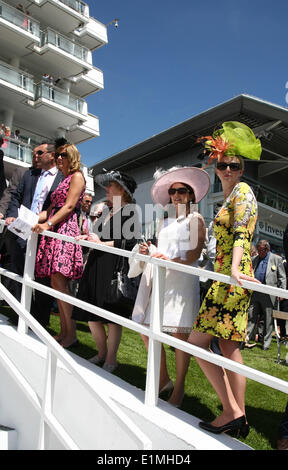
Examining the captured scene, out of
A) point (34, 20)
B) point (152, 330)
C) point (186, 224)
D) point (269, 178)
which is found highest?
point (34, 20)

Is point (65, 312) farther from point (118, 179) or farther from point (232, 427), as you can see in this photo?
point (232, 427)

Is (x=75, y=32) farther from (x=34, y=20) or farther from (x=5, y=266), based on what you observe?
(x=5, y=266)

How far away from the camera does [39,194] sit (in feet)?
15.2

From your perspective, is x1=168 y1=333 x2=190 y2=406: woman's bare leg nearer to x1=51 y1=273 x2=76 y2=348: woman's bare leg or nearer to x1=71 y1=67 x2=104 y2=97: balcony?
x1=51 y1=273 x2=76 y2=348: woman's bare leg

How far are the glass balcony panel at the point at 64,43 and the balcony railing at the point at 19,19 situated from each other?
581 millimetres

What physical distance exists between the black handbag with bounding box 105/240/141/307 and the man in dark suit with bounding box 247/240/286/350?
180 inches

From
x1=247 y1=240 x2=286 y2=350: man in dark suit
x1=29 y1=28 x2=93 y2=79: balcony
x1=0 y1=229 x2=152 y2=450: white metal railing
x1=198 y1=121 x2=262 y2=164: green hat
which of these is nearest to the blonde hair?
x1=0 y1=229 x2=152 y2=450: white metal railing

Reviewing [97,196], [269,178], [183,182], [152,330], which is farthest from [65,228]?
[97,196]

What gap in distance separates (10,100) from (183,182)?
24.1 meters

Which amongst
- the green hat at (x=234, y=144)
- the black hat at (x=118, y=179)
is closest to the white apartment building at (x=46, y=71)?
the black hat at (x=118, y=179)

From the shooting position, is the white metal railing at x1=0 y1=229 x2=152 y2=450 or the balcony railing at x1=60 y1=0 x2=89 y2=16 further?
the balcony railing at x1=60 y1=0 x2=89 y2=16

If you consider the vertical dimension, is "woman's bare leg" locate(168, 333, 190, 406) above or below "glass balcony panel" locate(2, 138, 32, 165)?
below

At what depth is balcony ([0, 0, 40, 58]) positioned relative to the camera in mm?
23281

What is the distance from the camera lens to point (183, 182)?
11.2ft
